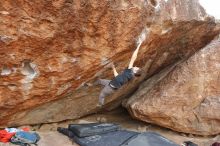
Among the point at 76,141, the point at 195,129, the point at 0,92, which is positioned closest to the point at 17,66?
the point at 0,92

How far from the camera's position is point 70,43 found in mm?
4184

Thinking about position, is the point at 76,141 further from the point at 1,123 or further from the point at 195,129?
the point at 195,129

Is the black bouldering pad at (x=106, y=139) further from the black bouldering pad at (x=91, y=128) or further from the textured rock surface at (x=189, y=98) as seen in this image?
the textured rock surface at (x=189, y=98)

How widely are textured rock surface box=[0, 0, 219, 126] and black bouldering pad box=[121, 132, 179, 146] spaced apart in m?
0.93

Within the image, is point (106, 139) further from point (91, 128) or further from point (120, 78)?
point (120, 78)

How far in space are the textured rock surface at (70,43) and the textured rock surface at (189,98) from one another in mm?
408

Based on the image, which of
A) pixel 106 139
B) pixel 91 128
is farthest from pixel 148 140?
pixel 91 128

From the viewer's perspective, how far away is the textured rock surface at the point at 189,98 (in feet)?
17.8

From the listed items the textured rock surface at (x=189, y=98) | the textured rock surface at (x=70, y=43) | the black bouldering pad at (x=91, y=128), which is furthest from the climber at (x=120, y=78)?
the textured rock surface at (x=189, y=98)

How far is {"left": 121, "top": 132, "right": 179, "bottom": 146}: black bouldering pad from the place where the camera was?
493 cm

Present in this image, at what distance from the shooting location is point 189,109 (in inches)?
218

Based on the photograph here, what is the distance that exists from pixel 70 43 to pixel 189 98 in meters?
2.26

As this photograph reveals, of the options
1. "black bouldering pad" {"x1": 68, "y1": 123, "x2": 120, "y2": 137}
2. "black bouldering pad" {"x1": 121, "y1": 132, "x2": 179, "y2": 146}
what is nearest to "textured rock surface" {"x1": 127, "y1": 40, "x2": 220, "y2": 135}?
"black bouldering pad" {"x1": 121, "y1": 132, "x2": 179, "y2": 146}

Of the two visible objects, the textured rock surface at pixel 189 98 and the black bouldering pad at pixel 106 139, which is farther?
the textured rock surface at pixel 189 98
